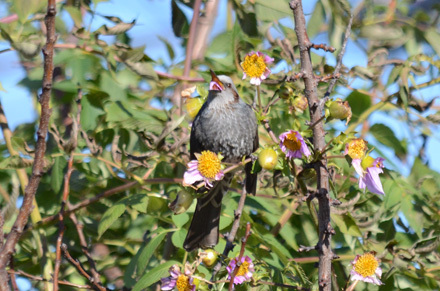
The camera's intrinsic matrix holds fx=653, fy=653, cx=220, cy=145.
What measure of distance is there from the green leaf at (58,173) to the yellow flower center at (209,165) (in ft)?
Result: 3.50

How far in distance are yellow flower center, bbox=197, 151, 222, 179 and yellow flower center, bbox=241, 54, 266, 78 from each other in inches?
15.7

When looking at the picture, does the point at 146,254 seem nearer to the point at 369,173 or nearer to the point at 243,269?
the point at 243,269

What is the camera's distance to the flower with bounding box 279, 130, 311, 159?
184cm

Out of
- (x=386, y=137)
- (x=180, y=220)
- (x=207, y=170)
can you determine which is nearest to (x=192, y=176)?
(x=207, y=170)

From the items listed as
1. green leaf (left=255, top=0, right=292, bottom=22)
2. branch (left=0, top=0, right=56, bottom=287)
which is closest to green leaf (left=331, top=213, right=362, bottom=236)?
green leaf (left=255, top=0, right=292, bottom=22)

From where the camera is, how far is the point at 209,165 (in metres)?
1.99

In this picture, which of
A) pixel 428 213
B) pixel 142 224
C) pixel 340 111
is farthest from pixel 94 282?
pixel 428 213

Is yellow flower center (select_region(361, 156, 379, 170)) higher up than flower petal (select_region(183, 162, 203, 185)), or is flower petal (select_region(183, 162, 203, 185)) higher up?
yellow flower center (select_region(361, 156, 379, 170))

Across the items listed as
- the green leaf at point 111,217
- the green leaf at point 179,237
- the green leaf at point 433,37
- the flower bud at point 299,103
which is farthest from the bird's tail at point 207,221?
the green leaf at point 433,37

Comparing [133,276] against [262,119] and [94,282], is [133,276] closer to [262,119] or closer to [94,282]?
[94,282]

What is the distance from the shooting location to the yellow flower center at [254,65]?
7.35 feet

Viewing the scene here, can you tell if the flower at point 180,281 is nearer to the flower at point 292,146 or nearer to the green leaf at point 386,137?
the flower at point 292,146

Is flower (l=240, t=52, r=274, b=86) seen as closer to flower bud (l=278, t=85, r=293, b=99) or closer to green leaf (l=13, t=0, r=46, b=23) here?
flower bud (l=278, t=85, r=293, b=99)

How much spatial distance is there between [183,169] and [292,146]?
1074mm
